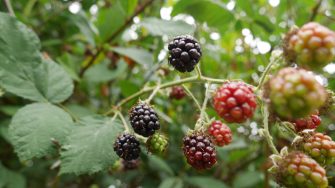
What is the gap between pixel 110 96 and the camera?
3.69 meters

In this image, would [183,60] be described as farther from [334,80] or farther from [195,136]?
[334,80]

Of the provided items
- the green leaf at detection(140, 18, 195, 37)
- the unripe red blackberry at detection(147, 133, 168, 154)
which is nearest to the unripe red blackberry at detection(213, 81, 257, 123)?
the unripe red blackberry at detection(147, 133, 168, 154)

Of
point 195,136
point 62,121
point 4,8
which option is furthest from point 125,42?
point 195,136

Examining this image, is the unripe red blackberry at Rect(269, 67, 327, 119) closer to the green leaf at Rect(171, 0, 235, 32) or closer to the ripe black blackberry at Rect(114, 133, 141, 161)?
the ripe black blackberry at Rect(114, 133, 141, 161)

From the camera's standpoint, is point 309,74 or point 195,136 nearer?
point 309,74

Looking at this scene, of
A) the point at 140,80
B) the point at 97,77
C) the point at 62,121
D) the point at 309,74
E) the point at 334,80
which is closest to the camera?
the point at 309,74

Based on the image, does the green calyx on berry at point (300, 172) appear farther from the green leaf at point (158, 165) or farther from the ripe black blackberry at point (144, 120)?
the green leaf at point (158, 165)

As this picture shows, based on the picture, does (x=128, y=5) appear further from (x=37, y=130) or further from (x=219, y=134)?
(x=219, y=134)

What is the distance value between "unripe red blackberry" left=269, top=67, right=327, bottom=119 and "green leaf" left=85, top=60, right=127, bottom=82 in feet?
6.10

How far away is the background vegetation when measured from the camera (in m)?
2.29

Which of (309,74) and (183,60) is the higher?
(183,60)

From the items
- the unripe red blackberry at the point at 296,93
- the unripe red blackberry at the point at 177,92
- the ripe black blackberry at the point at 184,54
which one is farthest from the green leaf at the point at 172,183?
the unripe red blackberry at the point at 296,93

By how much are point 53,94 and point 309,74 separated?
1.50m

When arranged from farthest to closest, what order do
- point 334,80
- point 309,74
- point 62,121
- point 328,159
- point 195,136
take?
point 334,80
point 62,121
point 195,136
point 328,159
point 309,74
